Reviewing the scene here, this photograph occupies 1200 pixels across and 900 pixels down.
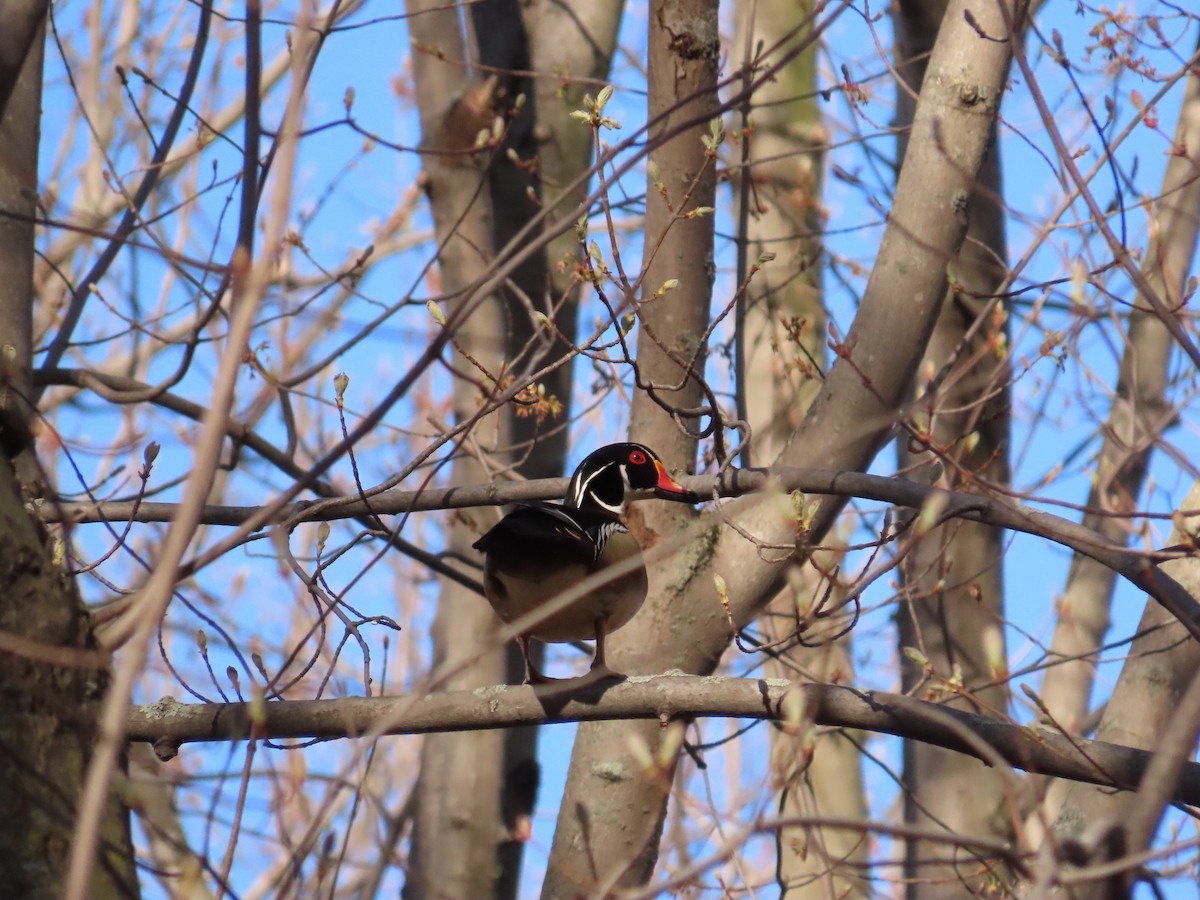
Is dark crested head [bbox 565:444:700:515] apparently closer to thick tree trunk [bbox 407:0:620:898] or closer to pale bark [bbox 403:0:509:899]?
thick tree trunk [bbox 407:0:620:898]

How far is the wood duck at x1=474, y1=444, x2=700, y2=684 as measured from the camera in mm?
3953

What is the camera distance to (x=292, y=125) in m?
1.98

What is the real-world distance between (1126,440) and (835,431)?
2.66 meters

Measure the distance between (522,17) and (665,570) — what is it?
377 cm

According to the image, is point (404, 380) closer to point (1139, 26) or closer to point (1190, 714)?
point (1190, 714)

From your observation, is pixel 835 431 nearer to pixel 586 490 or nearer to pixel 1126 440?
pixel 586 490

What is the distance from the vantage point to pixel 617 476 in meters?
4.71

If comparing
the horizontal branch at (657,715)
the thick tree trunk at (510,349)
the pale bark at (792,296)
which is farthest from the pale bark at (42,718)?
the pale bark at (792,296)

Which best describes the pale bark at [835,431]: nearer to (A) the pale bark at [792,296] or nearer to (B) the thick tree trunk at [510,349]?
(B) the thick tree trunk at [510,349]

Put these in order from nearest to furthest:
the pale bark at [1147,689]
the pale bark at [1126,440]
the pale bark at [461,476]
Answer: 1. the pale bark at [1147,689]
2. the pale bark at [1126,440]
3. the pale bark at [461,476]

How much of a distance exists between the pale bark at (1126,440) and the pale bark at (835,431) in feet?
5.64

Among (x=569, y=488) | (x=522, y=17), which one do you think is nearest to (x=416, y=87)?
(x=522, y=17)

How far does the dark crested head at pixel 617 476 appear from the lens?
4.63 meters

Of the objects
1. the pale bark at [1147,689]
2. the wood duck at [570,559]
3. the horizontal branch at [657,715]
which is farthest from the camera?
the pale bark at [1147,689]
